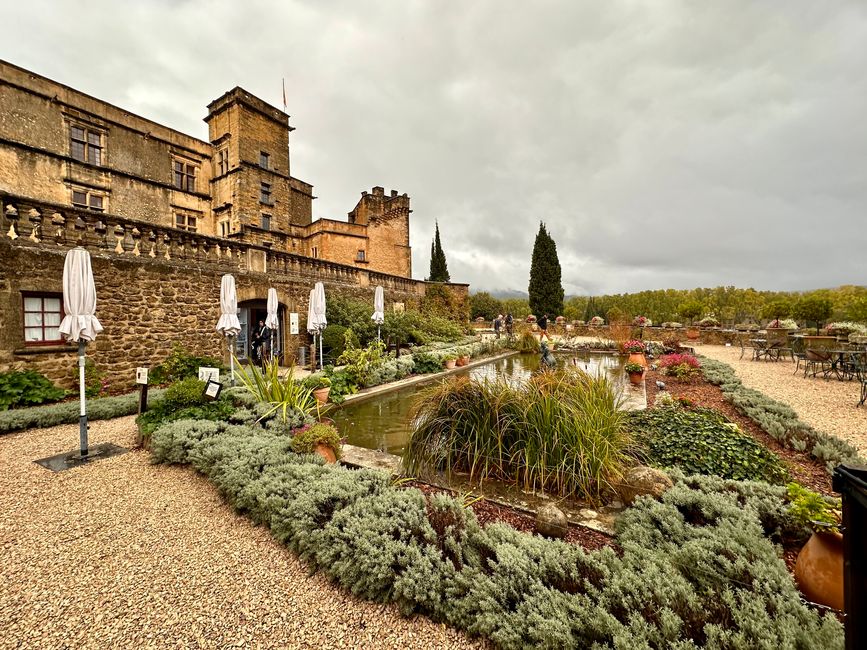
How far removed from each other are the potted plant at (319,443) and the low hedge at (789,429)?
14.5ft

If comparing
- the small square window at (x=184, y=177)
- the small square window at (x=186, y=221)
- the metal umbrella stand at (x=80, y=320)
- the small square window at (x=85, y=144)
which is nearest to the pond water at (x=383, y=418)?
the metal umbrella stand at (x=80, y=320)

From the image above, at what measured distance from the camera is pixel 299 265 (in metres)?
12.7

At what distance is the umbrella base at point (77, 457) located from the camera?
14.0ft

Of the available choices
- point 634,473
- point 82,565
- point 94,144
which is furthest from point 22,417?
point 94,144

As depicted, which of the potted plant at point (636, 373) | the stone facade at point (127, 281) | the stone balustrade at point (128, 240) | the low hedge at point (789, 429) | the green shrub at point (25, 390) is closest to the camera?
the low hedge at point (789, 429)

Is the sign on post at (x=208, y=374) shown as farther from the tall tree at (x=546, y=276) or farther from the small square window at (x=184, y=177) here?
the tall tree at (x=546, y=276)

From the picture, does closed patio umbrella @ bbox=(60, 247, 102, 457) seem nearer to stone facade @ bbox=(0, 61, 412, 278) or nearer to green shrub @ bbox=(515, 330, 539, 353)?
stone facade @ bbox=(0, 61, 412, 278)

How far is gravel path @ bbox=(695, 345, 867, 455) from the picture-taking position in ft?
17.0

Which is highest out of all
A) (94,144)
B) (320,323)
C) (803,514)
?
(94,144)

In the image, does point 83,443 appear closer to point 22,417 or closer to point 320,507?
point 22,417

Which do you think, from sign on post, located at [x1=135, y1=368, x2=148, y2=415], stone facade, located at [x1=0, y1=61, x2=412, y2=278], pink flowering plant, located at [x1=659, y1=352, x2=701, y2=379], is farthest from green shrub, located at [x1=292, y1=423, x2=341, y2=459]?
stone facade, located at [x1=0, y1=61, x2=412, y2=278]

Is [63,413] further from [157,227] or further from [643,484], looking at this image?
[643,484]

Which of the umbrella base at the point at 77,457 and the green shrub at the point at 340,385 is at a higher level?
the green shrub at the point at 340,385

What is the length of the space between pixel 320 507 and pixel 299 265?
1124 centimetres
